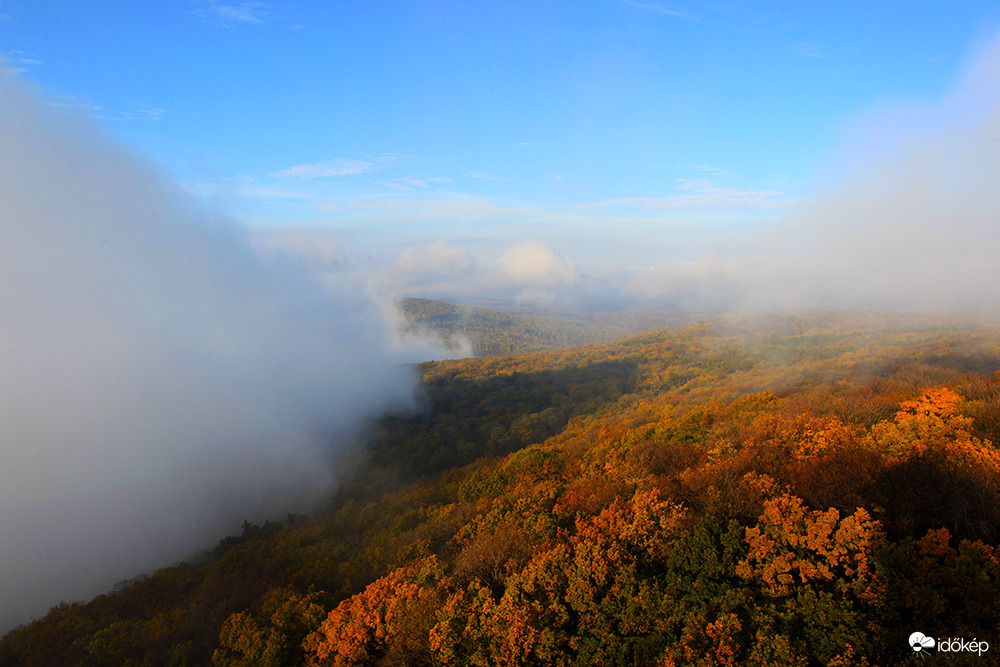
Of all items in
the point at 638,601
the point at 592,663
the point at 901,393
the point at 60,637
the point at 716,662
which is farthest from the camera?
the point at 901,393

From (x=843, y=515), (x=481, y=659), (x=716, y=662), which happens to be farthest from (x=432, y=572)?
(x=843, y=515)

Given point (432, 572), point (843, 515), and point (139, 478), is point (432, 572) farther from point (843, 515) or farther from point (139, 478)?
point (139, 478)

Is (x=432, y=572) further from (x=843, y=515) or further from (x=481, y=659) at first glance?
(x=843, y=515)

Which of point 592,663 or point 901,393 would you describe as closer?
point 592,663

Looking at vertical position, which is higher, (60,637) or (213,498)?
(60,637)

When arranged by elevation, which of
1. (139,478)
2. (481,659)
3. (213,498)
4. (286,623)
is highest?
(481,659)

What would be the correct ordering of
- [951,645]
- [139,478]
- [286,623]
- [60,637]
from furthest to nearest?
[139,478]
[60,637]
[286,623]
[951,645]

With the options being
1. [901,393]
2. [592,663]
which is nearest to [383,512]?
[592,663]
